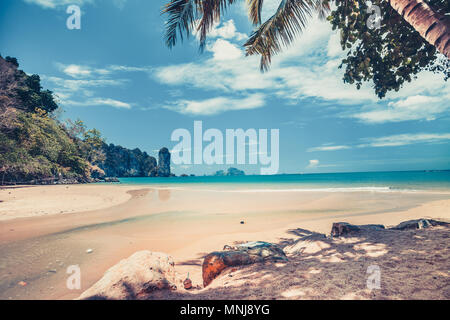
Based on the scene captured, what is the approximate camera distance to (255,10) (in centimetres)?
613

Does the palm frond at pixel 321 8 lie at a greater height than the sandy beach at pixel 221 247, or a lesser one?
greater

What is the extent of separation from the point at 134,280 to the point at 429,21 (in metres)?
5.89

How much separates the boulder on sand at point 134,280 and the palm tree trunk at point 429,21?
543 cm

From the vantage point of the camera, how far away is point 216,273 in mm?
2932

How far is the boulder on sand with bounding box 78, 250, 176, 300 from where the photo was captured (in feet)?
7.63

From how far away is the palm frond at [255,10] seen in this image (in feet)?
19.7

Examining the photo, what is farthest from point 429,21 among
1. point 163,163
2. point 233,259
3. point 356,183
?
point 163,163

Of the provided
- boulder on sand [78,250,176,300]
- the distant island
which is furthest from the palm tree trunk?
the distant island

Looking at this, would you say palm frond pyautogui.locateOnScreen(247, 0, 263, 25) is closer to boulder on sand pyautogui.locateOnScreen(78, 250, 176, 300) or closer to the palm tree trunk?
the palm tree trunk

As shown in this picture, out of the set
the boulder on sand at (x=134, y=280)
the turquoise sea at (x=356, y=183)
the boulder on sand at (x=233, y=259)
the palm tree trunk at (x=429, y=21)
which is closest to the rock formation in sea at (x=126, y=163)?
the turquoise sea at (x=356, y=183)

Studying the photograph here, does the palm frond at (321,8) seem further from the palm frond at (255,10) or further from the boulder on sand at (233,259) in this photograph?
the boulder on sand at (233,259)

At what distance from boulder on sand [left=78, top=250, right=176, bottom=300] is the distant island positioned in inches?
895

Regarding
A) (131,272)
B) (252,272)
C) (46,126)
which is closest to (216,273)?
(252,272)

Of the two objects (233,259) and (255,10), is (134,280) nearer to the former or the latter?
(233,259)
